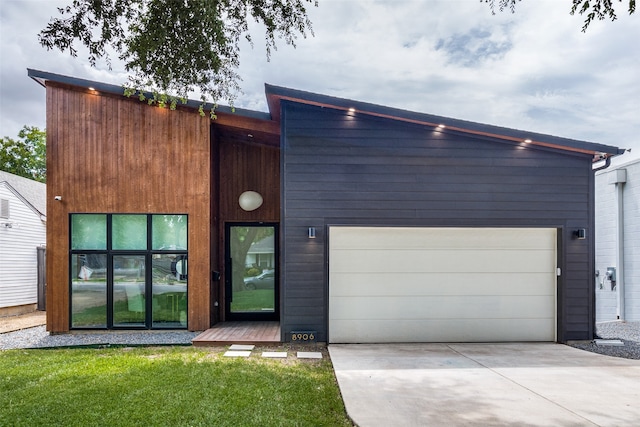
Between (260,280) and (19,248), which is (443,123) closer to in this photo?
(260,280)

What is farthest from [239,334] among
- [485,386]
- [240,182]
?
[485,386]

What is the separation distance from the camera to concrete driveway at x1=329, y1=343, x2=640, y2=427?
347 centimetres

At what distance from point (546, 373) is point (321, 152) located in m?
4.22

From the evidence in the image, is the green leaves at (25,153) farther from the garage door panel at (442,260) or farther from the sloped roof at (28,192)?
the garage door panel at (442,260)

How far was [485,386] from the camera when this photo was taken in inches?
168

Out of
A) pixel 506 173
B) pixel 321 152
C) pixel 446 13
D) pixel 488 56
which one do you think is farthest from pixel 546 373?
pixel 488 56

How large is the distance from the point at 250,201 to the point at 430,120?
357 centimetres

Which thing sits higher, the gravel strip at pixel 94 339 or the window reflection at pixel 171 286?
the window reflection at pixel 171 286

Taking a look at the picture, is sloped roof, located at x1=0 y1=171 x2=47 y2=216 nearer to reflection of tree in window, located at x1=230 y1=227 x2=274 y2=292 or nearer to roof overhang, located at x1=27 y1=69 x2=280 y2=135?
roof overhang, located at x1=27 y1=69 x2=280 y2=135

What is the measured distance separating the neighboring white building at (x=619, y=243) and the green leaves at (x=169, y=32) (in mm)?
8235

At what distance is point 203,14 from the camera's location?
384 centimetres

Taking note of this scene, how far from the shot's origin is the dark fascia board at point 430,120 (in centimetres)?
618

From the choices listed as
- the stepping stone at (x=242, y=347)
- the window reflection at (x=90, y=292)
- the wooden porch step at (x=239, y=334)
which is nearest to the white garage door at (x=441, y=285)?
the wooden porch step at (x=239, y=334)

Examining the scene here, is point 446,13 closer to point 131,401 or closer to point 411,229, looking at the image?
point 411,229
